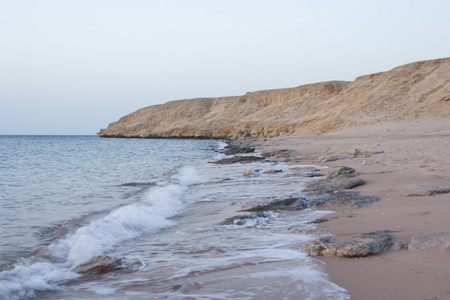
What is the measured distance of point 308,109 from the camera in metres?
58.5

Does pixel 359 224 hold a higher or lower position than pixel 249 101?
lower

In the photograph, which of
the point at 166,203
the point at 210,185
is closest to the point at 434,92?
the point at 210,185

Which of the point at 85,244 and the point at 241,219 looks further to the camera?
the point at 241,219

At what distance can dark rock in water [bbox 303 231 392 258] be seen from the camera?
3.92 meters

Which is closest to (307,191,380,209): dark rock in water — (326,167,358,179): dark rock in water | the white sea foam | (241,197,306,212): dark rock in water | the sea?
(241,197,306,212): dark rock in water

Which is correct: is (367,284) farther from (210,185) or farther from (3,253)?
(210,185)

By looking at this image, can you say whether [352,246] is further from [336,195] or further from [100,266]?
[336,195]

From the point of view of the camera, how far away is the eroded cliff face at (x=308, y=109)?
120 ft

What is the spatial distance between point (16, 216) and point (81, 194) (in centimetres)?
307

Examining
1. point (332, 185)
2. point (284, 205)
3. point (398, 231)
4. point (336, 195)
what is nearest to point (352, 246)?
point (398, 231)

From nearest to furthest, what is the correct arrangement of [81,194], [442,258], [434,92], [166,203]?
1. [442,258]
2. [166,203]
3. [81,194]
4. [434,92]

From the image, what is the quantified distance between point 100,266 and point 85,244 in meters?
1.14

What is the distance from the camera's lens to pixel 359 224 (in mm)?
5180

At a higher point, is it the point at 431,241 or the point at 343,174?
the point at 343,174
